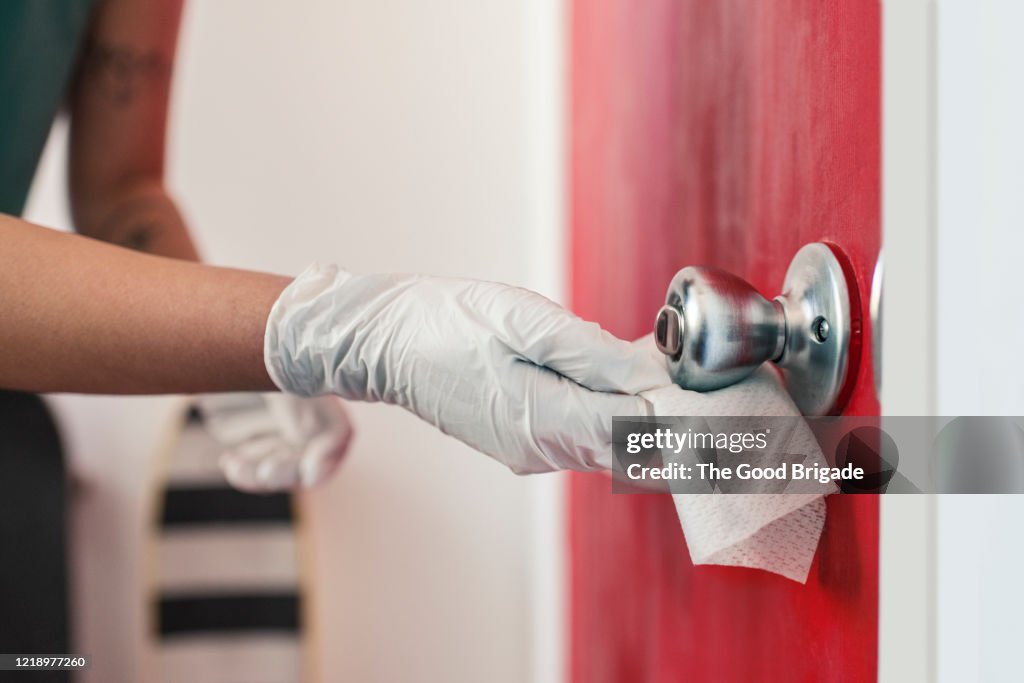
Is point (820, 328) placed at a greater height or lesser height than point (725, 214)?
lesser

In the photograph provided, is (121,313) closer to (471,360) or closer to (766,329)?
(471,360)

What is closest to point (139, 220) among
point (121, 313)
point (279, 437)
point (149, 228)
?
point (149, 228)

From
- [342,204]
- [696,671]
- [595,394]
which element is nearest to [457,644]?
[342,204]

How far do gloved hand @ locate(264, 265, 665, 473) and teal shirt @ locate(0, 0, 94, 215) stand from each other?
0.59 m

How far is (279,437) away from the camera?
1.08 metres

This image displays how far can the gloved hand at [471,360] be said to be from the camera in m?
0.51

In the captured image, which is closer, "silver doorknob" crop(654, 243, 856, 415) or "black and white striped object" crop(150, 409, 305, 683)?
"silver doorknob" crop(654, 243, 856, 415)

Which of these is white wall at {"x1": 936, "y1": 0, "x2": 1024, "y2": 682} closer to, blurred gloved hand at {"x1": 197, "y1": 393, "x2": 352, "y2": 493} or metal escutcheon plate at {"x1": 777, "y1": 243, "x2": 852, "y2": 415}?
metal escutcheon plate at {"x1": 777, "y1": 243, "x2": 852, "y2": 415}

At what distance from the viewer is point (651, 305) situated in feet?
2.76

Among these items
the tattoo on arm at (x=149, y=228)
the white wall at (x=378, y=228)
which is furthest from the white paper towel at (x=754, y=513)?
the white wall at (x=378, y=228)

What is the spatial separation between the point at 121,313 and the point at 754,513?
41 centimetres

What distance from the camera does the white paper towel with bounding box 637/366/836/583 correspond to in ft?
1.37

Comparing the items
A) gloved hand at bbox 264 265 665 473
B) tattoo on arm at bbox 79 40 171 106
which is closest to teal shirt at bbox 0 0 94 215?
tattoo on arm at bbox 79 40 171 106

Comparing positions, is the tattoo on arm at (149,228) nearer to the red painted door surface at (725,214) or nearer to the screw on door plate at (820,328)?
the red painted door surface at (725,214)
